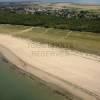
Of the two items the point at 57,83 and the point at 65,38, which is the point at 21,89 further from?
the point at 65,38

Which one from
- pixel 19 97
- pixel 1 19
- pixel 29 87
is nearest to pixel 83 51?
pixel 29 87

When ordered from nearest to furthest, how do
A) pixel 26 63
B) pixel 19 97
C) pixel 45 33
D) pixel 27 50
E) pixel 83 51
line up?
1. pixel 19 97
2. pixel 26 63
3. pixel 83 51
4. pixel 27 50
5. pixel 45 33

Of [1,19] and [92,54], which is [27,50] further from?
[1,19]

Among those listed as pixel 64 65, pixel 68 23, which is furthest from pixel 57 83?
pixel 68 23

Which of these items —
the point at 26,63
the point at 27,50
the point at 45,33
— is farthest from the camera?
the point at 45,33

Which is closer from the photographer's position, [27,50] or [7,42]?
[27,50]

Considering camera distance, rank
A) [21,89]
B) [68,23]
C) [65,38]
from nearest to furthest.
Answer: [21,89] → [65,38] → [68,23]

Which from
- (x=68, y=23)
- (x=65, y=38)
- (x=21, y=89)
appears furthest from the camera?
(x=68, y=23)

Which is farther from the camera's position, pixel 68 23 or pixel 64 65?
pixel 68 23
